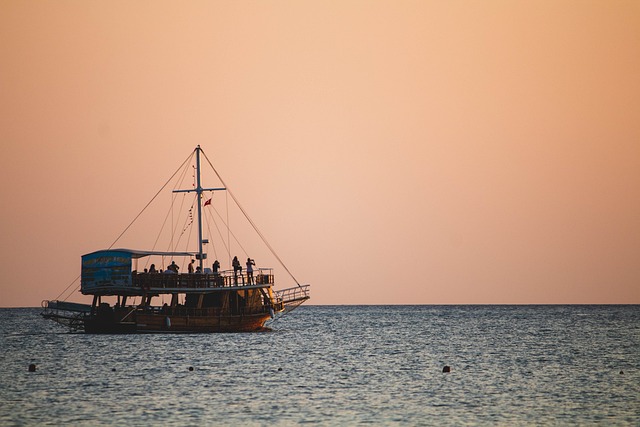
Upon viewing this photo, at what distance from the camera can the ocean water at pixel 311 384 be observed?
39094 millimetres

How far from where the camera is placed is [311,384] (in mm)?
50094

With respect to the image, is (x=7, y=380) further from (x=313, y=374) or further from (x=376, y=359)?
(x=376, y=359)

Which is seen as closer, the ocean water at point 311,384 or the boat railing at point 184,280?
the ocean water at point 311,384

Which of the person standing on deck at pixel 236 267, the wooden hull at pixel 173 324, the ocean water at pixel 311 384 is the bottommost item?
the ocean water at pixel 311 384

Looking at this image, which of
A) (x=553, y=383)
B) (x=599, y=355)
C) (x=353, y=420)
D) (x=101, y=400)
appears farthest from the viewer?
(x=599, y=355)

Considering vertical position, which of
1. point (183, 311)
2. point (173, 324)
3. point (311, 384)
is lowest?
point (311, 384)

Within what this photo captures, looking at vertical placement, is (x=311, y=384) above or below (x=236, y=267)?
below

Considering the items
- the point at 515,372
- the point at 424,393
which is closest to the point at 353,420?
the point at 424,393

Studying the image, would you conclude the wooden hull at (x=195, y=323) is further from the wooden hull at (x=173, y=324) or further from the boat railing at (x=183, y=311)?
the boat railing at (x=183, y=311)

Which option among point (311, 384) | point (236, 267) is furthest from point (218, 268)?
point (311, 384)

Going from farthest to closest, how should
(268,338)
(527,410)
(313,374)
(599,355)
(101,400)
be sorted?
(268,338) → (599,355) → (313,374) → (101,400) → (527,410)

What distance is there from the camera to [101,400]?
43500 mm

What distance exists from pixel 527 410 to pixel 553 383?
1086 centimetres

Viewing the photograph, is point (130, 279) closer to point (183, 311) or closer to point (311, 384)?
point (183, 311)
